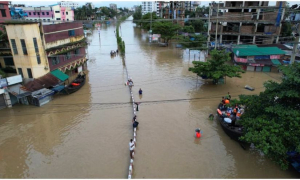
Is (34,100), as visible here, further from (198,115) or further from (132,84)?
(198,115)

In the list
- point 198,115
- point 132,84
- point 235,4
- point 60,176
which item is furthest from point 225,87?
point 235,4

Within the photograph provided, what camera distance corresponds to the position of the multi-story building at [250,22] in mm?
40656

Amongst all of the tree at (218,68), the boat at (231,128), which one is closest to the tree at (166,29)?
the tree at (218,68)

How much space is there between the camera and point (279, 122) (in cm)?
1018

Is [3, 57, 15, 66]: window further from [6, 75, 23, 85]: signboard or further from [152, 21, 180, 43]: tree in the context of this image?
[152, 21, 180, 43]: tree

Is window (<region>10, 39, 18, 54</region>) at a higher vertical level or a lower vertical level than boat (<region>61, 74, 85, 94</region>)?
higher

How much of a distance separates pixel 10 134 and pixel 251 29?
4613cm

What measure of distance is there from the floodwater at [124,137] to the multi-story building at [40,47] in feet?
12.8

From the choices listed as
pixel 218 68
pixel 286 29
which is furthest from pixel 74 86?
pixel 286 29

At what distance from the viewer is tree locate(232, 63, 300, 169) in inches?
372

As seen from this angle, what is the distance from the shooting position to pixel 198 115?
1836cm

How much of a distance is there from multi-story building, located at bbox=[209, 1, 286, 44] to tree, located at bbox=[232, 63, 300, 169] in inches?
1248

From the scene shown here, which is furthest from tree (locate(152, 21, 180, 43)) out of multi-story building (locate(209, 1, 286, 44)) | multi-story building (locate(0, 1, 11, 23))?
multi-story building (locate(0, 1, 11, 23))

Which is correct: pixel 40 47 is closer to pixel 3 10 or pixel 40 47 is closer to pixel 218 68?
pixel 3 10
